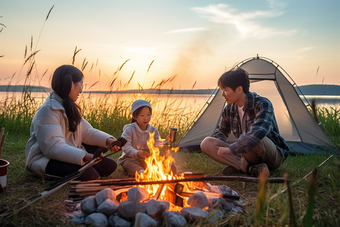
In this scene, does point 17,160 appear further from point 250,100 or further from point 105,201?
point 250,100

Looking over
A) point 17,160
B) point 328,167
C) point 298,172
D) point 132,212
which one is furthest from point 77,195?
point 328,167

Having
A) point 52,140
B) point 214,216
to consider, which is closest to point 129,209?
point 214,216

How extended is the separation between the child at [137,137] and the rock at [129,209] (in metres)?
1.31

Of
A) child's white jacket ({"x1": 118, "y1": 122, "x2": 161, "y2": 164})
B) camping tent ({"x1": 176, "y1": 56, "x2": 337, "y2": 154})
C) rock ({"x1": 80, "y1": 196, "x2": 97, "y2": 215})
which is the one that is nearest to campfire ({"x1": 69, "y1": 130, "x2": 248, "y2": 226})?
rock ({"x1": 80, "y1": 196, "x2": 97, "y2": 215})

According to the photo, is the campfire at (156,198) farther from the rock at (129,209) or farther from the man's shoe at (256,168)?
the man's shoe at (256,168)

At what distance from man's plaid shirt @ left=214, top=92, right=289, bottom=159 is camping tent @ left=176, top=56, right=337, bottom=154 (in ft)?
3.85

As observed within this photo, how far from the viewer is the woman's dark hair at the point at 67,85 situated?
2898 millimetres

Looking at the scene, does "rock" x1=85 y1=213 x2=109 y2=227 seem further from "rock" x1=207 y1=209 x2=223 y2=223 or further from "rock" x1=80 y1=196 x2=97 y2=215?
"rock" x1=207 y1=209 x2=223 y2=223

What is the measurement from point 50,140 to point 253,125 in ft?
6.93

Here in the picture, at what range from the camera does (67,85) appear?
9.55ft

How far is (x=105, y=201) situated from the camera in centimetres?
202

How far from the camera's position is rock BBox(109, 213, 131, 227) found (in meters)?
1.87

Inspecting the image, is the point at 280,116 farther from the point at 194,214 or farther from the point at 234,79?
the point at 194,214

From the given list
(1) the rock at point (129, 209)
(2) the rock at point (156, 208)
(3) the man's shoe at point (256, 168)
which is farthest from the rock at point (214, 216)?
(3) the man's shoe at point (256, 168)
